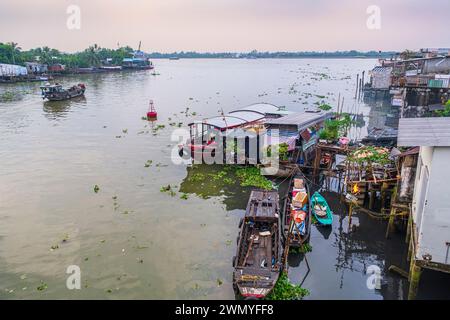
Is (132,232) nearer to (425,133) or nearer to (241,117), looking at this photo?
(425,133)

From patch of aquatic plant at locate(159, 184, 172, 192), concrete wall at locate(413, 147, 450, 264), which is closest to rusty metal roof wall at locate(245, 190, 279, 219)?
concrete wall at locate(413, 147, 450, 264)

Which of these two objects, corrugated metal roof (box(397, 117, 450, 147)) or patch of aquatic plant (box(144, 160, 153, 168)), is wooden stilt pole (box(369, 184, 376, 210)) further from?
patch of aquatic plant (box(144, 160, 153, 168))

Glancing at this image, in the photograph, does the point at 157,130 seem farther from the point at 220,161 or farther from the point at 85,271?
the point at 85,271

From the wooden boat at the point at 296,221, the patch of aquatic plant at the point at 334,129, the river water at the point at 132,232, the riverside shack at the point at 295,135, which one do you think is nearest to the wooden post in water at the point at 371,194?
the river water at the point at 132,232

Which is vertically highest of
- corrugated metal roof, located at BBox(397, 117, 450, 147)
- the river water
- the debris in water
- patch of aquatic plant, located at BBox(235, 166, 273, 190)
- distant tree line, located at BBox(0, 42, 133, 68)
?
distant tree line, located at BBox(0, 42, 133, 68)

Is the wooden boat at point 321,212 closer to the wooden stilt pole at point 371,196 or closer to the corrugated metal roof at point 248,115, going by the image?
the wooden stilt pole at point 371,196
